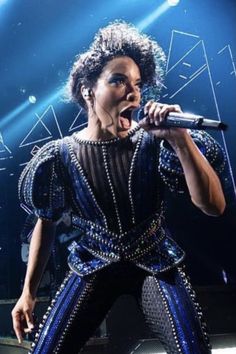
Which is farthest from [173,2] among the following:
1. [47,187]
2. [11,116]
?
[47,187]

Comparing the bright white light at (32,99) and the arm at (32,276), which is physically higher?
the bright white light at (32,99)

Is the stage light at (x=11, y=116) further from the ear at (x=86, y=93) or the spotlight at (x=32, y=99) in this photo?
the ear at (x=86, y=93)

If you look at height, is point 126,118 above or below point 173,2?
below

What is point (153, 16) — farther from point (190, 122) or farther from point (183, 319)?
point (183, 319)

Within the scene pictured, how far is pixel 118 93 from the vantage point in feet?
4.41

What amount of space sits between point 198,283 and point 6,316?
1.74 m

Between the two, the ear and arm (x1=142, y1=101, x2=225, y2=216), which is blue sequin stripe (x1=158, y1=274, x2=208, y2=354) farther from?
the ear

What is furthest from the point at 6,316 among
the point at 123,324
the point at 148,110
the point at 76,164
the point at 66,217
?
the point at 148,110

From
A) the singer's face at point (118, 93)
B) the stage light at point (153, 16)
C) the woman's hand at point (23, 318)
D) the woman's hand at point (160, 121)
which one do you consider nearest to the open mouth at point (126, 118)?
the singer's face at point (118, 93)

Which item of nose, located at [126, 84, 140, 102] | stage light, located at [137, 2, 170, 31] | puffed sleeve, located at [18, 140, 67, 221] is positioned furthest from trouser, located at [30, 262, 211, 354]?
stage light, located at [137, 2, 170, 31]

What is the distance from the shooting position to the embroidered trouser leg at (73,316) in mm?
1201

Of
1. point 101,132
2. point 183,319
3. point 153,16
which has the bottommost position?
point 183,319

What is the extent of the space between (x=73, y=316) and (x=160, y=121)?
2.03 ft

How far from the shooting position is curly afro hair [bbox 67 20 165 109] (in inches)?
56.9
